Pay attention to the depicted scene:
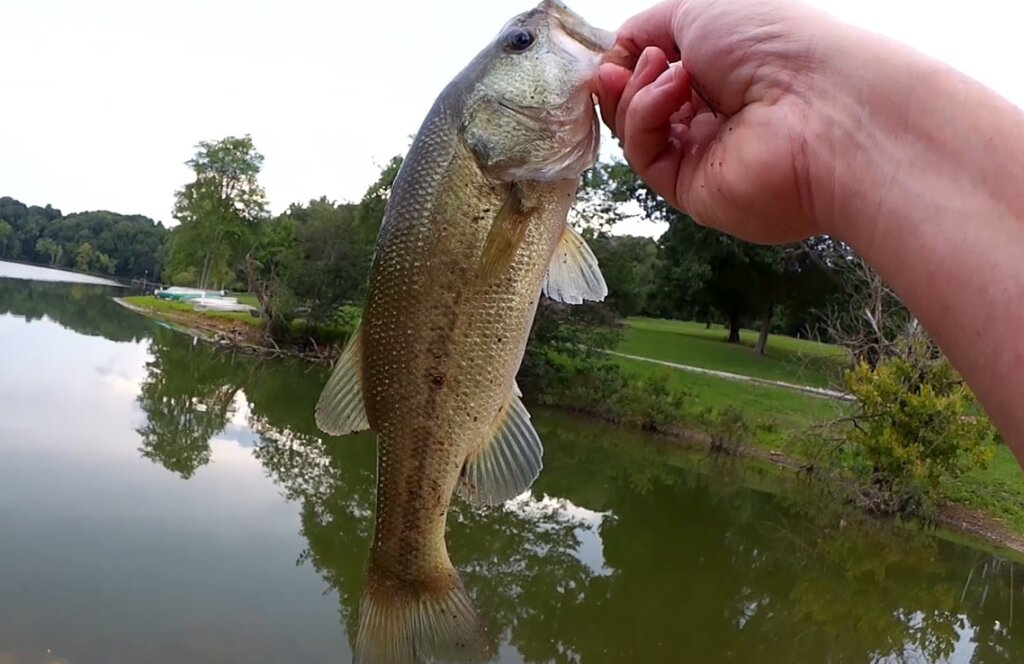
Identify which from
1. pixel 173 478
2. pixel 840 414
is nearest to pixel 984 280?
pixel 173 478

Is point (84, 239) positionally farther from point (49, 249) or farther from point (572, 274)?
point (572, 274)

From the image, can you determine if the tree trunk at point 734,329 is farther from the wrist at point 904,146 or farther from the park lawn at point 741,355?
the wrist at point 904,146

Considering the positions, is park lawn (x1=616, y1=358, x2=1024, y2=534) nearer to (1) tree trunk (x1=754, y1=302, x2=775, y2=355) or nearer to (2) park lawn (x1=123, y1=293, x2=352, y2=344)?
(1) tree trunk (x1=754, y1=302, x2=775, y2=355)

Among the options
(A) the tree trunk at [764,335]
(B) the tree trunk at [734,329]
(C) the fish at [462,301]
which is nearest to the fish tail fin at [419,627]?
(C) the fish at [462,301]

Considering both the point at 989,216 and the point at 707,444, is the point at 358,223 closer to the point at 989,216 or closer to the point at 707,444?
the point at 707,444

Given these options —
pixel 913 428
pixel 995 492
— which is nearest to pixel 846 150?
pixel 913 428

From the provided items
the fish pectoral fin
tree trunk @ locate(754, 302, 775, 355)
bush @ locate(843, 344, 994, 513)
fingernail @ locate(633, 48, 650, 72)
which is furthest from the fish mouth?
tree trunk @ locate(754, 302, 775, 355)
